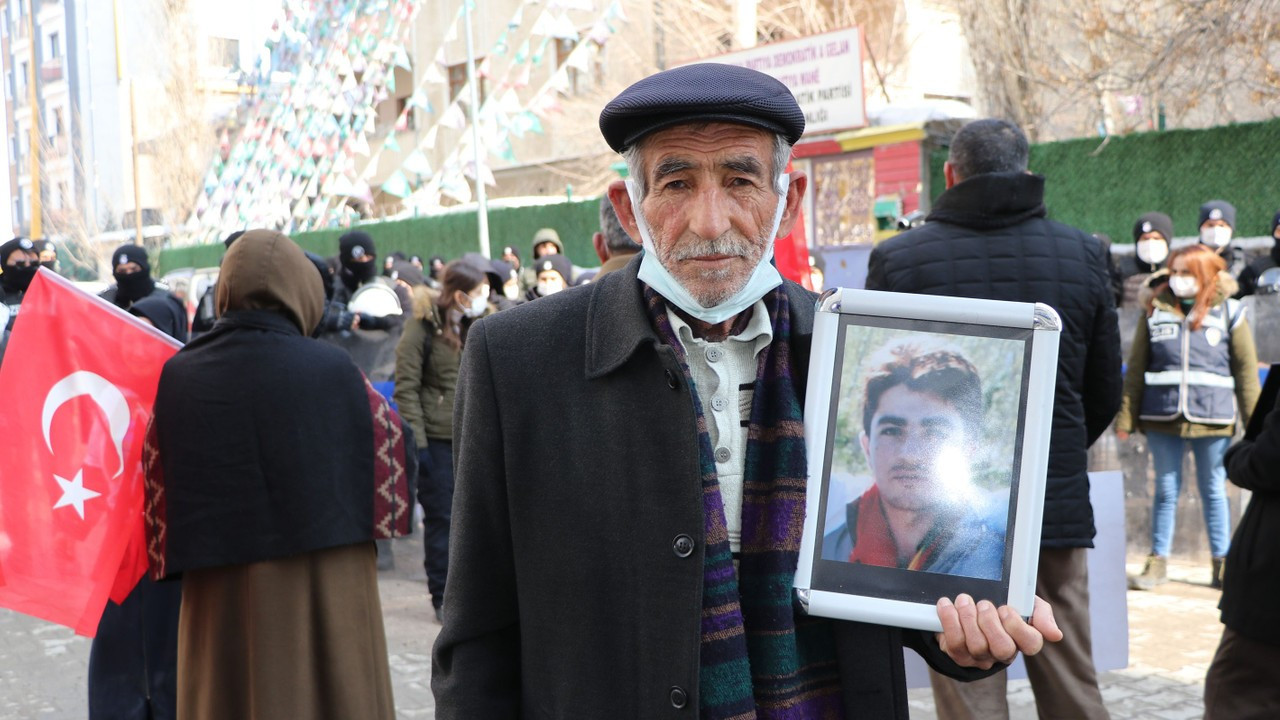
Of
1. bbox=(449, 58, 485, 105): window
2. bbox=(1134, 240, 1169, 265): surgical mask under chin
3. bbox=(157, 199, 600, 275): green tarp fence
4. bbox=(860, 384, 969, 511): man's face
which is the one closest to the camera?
bbox=(860, 384, 969, 511): man's face

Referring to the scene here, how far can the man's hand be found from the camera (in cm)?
177

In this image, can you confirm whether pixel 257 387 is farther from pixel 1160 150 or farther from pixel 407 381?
pixel 1160 150

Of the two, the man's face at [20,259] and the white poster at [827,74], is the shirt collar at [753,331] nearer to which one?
the man's face at [20,259]

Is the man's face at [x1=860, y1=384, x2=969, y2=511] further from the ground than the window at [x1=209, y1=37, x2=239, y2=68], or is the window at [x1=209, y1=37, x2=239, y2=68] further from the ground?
the window at [x1=209, y1=37, x2=239, y2=68]

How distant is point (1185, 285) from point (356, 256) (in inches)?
278

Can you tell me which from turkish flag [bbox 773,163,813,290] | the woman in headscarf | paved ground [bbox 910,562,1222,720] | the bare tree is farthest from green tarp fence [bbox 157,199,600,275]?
the woman in headscarf

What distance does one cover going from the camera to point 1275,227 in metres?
10.4

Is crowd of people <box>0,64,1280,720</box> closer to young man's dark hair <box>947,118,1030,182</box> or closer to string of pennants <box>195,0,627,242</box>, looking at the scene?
young man's dark hair <box>947,118,1030,182</box>

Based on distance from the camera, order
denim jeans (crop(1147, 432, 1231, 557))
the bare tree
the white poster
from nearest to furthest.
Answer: denim jeans (crop(1147, 432, 1231, 557)), the bare tree, the white poster

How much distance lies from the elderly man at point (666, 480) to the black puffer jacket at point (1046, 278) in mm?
2489

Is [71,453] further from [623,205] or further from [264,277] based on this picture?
[623,205]

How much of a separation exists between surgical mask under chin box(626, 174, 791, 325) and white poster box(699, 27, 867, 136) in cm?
1293

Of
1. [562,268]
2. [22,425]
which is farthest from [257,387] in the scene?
[562,268]

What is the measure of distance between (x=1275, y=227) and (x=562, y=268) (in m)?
6.17
